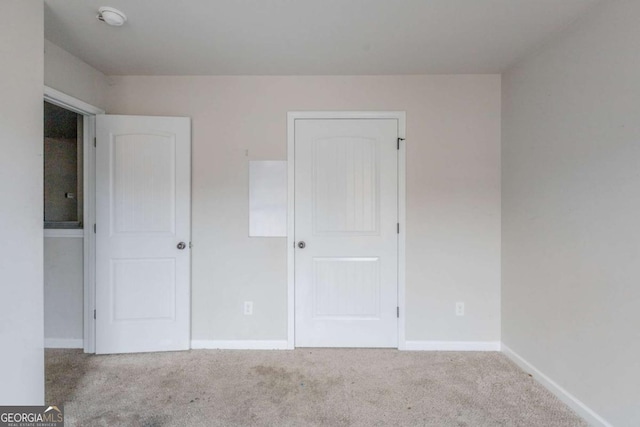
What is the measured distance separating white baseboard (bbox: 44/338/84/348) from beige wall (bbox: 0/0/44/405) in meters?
1.11

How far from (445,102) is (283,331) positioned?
2.49 metres

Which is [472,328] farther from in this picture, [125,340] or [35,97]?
[35,97]

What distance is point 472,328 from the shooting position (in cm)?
254

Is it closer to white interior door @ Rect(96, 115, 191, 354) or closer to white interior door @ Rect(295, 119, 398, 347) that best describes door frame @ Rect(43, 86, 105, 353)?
white interior door @ Rect(96, 115, 191, 354)

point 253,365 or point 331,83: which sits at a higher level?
point 331,83

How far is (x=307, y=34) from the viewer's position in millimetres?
1932

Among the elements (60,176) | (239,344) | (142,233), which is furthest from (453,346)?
(60,176)

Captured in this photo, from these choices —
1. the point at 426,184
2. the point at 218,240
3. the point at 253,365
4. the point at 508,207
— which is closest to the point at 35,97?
the point at 218,240

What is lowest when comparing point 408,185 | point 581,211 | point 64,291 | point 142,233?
point 64,291

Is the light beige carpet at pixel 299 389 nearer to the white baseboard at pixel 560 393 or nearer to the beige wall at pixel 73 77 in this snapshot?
the white baseboard at pixel 560 393

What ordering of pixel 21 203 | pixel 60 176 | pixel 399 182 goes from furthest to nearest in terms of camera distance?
pixel 60 176 → pixel 399 182 → pixel 21 203

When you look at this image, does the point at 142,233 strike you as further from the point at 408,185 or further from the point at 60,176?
the point at 60,176

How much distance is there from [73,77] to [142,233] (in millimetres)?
1296

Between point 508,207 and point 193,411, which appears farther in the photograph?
point 508,207
